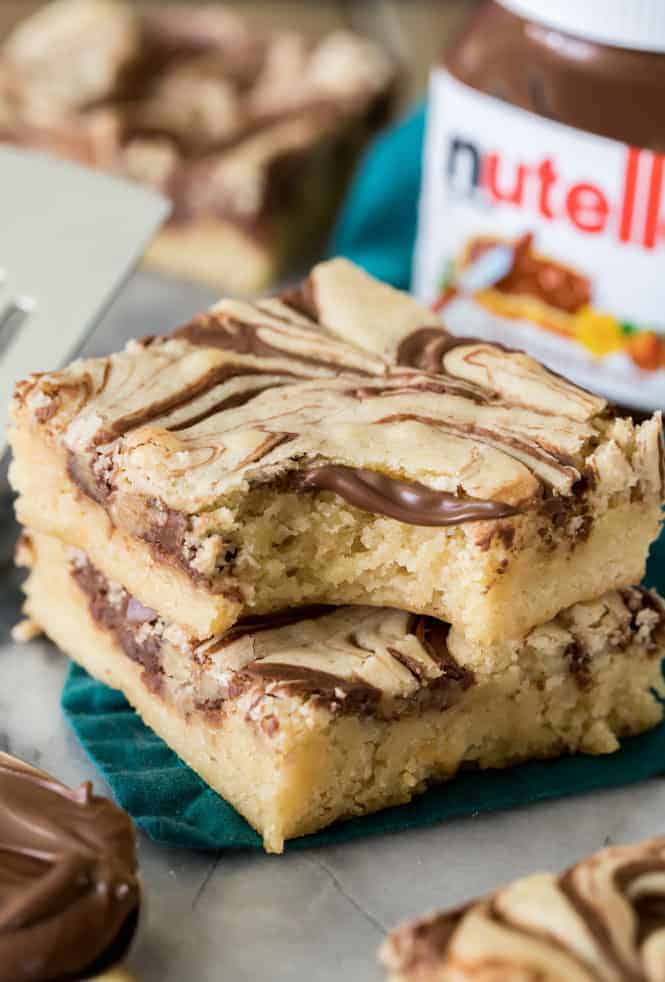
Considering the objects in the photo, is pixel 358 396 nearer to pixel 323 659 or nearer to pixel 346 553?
pixel 346 553

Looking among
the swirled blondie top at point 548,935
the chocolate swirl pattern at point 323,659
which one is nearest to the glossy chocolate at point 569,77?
the chocolate swirl pattern at point 323,659

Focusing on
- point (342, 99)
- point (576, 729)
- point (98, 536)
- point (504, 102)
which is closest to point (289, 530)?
point (98, 536)

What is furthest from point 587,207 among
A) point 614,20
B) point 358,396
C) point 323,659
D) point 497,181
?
point 323,659

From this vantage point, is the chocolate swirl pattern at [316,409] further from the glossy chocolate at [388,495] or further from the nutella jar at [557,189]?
the nutella jar at [557,189]

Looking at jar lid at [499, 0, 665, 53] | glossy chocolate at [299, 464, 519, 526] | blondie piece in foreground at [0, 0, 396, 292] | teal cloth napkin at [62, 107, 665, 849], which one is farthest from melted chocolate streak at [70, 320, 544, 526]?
blondie piece in foreground at [0, 0, 396, 292]

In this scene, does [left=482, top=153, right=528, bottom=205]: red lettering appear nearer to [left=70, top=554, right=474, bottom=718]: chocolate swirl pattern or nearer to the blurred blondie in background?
the blurred blondie in background
